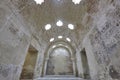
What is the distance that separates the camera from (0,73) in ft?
5.04

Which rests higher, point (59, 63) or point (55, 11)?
point (55, 11)

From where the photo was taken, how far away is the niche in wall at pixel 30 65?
139 inches

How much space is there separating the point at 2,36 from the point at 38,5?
151 centimetres

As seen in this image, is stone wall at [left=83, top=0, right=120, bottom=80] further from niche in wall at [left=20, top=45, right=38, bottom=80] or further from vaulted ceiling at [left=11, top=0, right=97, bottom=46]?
niche in wall at [left=20, top=45, right=38, bottom=80]

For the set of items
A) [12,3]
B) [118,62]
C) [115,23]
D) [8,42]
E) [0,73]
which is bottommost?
[0,73]

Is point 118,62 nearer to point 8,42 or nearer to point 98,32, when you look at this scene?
point 98,32

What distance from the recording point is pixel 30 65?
365cm

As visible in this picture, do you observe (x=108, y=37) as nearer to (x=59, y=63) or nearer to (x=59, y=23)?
(x=59, y=23)

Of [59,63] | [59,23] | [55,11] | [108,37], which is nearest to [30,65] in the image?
[59,23]

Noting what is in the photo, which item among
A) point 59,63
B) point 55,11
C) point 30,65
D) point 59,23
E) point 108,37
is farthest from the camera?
point 59,63

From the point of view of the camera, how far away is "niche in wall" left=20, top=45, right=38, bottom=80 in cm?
352

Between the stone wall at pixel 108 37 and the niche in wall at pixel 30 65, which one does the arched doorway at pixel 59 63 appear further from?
the stone wall at pixel 108 37

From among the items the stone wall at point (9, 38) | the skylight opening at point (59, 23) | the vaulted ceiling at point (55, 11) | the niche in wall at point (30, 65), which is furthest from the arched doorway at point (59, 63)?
the stone wall at point (9, 38)

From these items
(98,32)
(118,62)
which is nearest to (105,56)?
(118,62)
